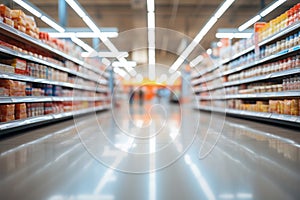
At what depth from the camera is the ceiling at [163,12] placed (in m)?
8.81

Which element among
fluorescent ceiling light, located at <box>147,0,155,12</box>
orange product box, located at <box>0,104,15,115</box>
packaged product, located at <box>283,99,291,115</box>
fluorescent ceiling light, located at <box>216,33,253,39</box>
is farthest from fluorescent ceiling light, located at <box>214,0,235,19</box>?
orange product box, located at <box>0,104,15,115</box>

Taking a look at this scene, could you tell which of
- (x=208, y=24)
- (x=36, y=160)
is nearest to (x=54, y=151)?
(x=36, y=160)

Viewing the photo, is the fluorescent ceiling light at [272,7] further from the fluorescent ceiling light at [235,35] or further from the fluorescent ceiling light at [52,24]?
the fluorescent ceiling light at [52,24]

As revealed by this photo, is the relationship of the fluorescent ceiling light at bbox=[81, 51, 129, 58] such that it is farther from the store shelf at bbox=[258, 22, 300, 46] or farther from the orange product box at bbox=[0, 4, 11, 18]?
the store shelf at bbox=[258, 22, 300, 46]

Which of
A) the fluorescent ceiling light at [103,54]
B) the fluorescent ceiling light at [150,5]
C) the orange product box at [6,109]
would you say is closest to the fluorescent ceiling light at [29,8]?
the fluorescent ceiling light at [103,54]

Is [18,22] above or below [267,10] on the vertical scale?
below

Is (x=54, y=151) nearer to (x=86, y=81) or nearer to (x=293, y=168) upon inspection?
(x=293, y=168)

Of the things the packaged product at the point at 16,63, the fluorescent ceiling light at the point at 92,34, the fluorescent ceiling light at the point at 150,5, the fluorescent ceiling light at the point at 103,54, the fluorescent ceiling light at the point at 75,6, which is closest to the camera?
the packaged product at the point at 16,63

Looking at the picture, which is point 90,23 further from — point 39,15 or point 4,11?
point 4,11

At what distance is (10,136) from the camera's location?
3.00m

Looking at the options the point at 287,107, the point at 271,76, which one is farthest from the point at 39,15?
the point at 287,107

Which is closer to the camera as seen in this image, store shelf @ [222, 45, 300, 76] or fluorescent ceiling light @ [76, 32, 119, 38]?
store shelf @ [222, 45, 300, 76]

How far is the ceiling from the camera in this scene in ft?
28.9

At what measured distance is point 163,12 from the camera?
403 inches
